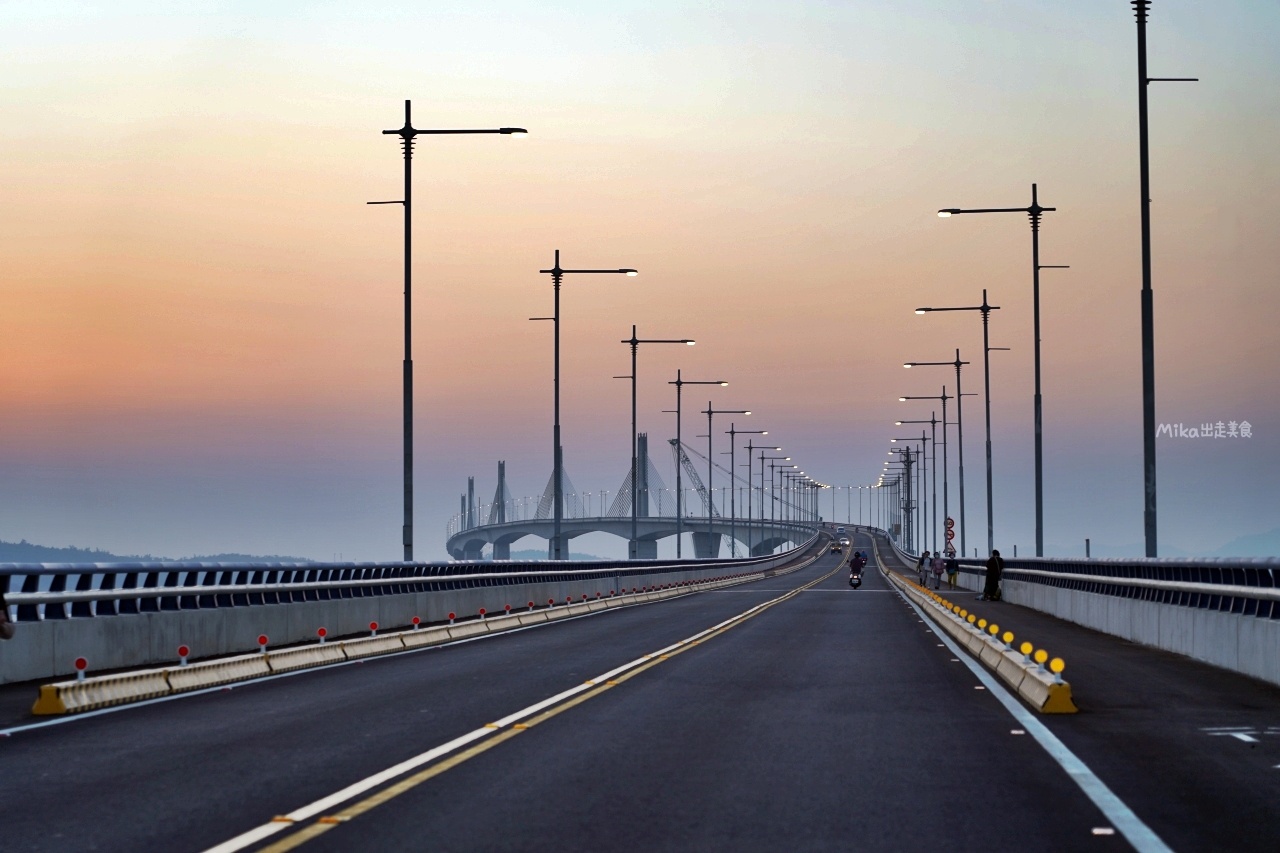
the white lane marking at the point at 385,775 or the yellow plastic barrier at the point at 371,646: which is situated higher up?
the white lane marking at the point at 385,775

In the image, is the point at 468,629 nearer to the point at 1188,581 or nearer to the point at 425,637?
the point at 425,637

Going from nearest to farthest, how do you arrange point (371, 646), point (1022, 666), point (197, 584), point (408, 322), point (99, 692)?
point (99, 692) < point (1022, 666) < point (197, 584) < point (371, 646) < point (408, 322)

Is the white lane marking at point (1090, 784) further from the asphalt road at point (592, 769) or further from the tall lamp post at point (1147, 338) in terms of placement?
the tall lamp post at point (1147, 338)

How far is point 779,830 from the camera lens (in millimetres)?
8508

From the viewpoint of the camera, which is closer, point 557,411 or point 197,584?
point 197,584

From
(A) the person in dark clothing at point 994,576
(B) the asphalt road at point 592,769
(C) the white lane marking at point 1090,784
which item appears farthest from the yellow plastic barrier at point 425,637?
(A) the person in dark clothing at point 994,576

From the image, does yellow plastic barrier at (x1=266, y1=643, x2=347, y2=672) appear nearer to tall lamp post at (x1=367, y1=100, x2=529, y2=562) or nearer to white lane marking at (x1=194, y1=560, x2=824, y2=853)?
white lane marking at (x1=194, y1=560, x2=824, y2=853)

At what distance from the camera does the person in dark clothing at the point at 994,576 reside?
158 feet

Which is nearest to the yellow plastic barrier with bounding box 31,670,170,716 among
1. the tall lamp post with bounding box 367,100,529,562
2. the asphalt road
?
the asphalt road

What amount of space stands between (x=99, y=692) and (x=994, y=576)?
37330mm

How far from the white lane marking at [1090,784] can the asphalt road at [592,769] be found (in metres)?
0.09

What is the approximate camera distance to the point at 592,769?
10758mm

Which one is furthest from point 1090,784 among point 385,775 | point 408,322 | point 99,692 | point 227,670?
point 408,322

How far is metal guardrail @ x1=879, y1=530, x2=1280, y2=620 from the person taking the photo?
17906mm
